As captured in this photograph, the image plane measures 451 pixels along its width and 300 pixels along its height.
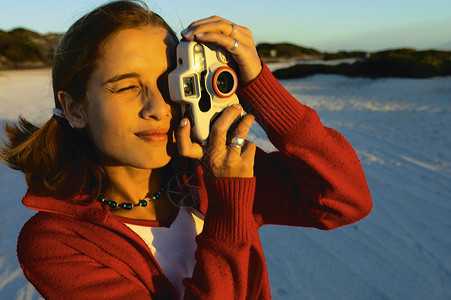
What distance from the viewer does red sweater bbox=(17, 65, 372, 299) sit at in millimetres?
1076

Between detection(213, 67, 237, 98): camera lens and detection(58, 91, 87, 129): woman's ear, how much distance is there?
48cm

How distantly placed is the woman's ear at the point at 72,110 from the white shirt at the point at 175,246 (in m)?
0.42

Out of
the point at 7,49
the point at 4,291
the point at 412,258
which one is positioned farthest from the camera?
the point at 7,49

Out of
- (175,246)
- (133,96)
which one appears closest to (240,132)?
(133,96)

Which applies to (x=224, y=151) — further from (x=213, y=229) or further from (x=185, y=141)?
(x=213, y=229)

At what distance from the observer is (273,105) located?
120 cm

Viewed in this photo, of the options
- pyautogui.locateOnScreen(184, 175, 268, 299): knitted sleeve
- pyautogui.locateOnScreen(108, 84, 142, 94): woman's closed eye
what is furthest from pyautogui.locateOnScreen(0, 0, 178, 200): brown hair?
pyautogui.locateOnScreen(184, 175, 268, 299): knitted sleeve

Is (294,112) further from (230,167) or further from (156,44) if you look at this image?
(156,44)

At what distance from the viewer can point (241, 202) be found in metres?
1.14

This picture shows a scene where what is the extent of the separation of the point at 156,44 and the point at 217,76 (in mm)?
222

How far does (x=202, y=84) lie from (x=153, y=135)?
230 mm

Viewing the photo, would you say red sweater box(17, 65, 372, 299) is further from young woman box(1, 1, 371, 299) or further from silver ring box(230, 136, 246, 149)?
silver ring box(230, 136, 246, 149)

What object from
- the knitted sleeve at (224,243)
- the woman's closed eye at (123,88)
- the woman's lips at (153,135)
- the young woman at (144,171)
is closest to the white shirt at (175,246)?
the young woman at (144,171)

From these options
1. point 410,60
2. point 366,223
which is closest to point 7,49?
point 410,60
